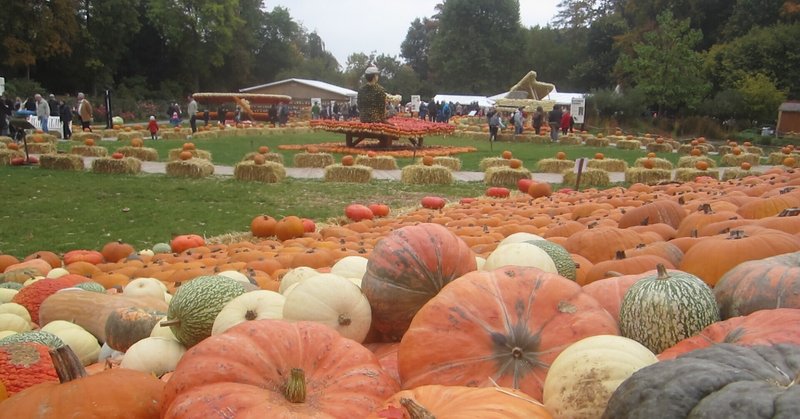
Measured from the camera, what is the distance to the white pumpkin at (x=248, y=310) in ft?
9.50

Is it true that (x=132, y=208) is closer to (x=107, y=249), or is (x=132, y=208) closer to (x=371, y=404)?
(x=107, y=249)

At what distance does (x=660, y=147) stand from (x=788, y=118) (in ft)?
54.4

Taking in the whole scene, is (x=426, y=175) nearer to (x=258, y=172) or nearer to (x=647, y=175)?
(x=258, y=172)

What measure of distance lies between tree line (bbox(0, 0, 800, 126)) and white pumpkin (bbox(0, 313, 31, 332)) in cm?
4356

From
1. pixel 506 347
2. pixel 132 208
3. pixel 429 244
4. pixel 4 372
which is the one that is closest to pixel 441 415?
pixel 506 347

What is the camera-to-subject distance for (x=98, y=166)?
16.6m

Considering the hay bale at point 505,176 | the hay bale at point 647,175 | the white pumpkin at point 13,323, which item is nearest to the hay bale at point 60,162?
the hay bale at point 505,176

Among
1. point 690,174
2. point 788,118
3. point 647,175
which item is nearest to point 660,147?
point 690,174

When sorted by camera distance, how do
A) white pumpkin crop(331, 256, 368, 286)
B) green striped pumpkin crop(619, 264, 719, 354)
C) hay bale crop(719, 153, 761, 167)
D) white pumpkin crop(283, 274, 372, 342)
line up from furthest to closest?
hay bale crop(719, 153, 761, 167), white pumpkin crop(331, 256, 368, 286), white pumpkin crop(283, 274, 372, 342), green striped pumpkin crop(619, 264, 719, 354)

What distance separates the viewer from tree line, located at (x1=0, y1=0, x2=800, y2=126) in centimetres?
4416

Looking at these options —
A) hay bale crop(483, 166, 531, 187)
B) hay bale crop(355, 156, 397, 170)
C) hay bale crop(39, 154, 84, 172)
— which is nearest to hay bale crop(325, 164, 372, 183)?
hay bale crop(355, 156, 397, 170)

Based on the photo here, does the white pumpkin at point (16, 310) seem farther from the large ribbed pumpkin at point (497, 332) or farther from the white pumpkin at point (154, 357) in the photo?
the large ribbed pumpkin at point (497, 332)

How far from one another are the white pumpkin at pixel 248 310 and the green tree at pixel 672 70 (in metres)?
43.7

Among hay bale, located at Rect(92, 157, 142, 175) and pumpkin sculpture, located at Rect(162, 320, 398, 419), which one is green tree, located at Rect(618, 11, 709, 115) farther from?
pumpkin sculpture, located at Rect(162, 320, 398, 419)
